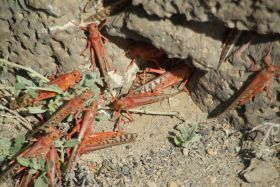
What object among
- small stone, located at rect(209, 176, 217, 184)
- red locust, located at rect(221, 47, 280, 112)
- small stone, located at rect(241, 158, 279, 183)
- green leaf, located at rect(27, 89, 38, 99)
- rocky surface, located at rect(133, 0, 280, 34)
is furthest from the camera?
green leaf, located at rect(27, 89, 38, 99)

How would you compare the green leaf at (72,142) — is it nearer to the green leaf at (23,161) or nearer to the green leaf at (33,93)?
the green leaf at (23,161)

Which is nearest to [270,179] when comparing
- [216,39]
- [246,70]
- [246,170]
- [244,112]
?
[246,170]

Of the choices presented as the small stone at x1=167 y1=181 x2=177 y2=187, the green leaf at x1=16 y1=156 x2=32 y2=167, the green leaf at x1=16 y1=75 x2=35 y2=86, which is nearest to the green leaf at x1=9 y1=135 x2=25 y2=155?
the green leaf at x1=16 y1=156 x2=32 y2=167

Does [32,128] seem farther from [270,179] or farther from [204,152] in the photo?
[270,179]

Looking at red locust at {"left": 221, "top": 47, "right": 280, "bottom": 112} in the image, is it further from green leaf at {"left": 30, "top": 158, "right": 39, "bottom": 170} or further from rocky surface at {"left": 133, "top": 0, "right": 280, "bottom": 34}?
green leaf at {"left": 30, "top": 158, "right": 39, "bottom": 170}

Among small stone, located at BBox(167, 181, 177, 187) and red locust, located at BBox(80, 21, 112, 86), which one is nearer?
small stone, located at BBox(167, 181, 177, 187)

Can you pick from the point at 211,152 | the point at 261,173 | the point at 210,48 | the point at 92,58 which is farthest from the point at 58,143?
the point at 261,173

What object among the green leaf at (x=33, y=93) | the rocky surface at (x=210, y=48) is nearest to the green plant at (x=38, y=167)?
the green leaf at (x=33, y=93)

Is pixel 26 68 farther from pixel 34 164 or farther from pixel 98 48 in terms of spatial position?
pixel 34 164
